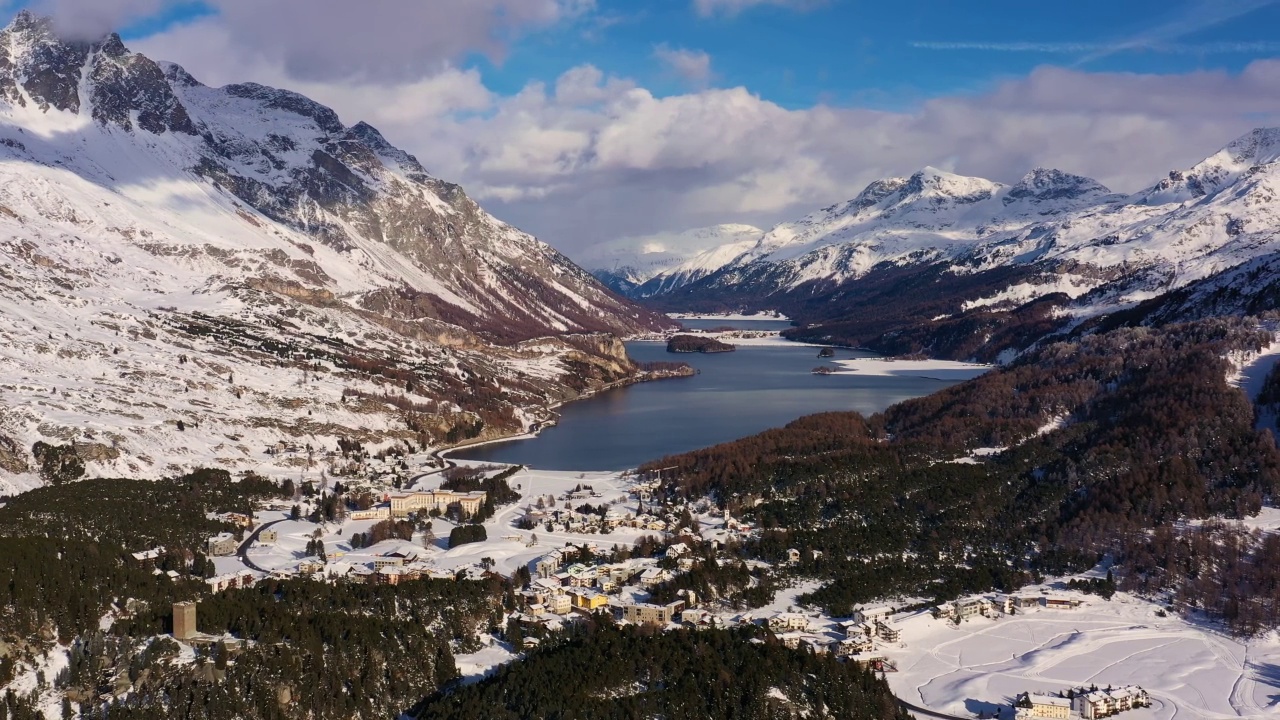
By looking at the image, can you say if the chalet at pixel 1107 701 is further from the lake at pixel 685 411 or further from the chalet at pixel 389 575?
the lake at pixel 685 411

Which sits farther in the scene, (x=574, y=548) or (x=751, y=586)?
(x=574, y=548)

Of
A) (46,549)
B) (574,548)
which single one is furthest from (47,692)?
(574,548)

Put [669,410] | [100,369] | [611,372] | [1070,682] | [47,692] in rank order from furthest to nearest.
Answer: [611,372] → [669,410] → [100,369] → [1070,682] → [47,692]

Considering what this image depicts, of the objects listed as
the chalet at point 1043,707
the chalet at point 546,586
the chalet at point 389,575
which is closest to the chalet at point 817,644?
the chalet at point 1043,707

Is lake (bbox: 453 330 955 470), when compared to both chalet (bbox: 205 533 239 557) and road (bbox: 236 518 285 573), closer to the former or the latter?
road (bbox: 236 518 285 573)

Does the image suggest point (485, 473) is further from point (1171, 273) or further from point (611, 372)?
point (1171, 273)

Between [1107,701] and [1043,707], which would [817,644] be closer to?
[1043,707]

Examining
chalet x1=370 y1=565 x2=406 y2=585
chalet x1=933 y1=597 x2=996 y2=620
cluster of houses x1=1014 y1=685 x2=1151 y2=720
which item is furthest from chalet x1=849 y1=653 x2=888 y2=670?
chalet x1=370 y1=565 x2=406 y2=585
